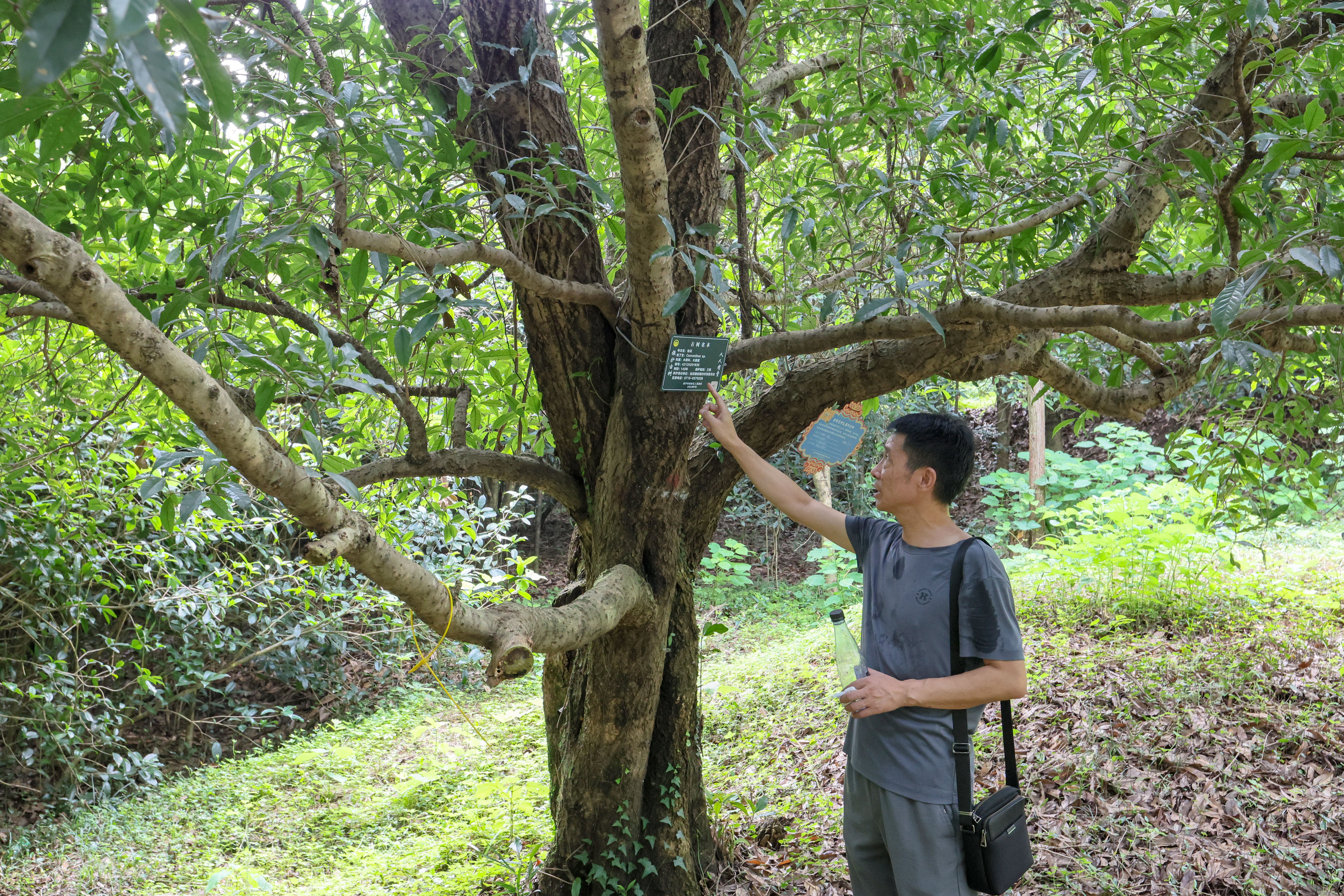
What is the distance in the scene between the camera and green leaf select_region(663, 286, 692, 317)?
1.80 meters

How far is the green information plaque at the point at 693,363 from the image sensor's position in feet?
7.10

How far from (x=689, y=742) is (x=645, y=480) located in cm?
92

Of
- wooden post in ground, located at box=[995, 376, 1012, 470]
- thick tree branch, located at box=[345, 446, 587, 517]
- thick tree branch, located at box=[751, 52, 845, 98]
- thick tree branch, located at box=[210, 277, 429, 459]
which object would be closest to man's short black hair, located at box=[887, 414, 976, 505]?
thick tree branch, located at box=[345, 446, 587, 517]

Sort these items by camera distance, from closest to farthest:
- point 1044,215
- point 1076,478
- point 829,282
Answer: point 1044,215 → point 829,282 → point 1076,478

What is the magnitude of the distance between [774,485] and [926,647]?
1.99 ft

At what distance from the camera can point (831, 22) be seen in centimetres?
342

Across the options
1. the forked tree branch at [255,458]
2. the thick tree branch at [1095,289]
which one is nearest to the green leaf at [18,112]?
the forked tree branch at [255,458]

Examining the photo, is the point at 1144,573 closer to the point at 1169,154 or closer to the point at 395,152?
the point at 1169,154

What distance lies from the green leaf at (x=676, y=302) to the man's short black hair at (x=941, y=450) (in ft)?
1.91

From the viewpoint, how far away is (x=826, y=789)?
344cm

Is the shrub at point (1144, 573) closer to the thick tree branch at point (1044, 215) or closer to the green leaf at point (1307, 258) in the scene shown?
the thick tree branch at point (1044, 215)

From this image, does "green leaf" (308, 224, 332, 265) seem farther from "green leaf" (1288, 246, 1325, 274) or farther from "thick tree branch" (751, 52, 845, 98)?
"thick tree branch" (751, 52, 845, 98)

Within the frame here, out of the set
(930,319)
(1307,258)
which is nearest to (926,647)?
(930,319)

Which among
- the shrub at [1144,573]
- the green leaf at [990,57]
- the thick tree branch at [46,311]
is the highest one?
the green leaf at [990,57]
